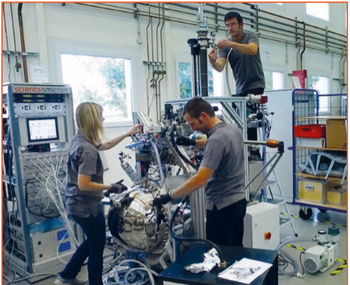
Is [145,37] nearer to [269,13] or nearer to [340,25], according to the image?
[269,13]

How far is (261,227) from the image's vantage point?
8.96 ft

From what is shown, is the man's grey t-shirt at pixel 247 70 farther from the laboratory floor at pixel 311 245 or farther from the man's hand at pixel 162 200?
the man's hand at pixel 162 200

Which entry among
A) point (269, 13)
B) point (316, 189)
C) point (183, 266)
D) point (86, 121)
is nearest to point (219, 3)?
point (269, 13)

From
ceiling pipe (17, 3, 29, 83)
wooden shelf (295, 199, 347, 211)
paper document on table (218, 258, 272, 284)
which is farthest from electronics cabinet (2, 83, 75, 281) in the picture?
wooden shelf (295, 199, 347, 211)

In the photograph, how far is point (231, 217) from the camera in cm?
214

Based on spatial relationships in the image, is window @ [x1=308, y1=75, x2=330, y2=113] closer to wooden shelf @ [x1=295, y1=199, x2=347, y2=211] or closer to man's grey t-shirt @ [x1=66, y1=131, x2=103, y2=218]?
wooden shelf @ [x1=295, y1=199, x2=347, y2=211]

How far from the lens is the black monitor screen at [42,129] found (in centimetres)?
286

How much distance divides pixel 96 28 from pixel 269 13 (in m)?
3.55

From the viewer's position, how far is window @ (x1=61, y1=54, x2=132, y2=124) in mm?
3909

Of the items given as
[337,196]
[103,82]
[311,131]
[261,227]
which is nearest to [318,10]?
[311,131]

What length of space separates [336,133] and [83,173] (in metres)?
2.66

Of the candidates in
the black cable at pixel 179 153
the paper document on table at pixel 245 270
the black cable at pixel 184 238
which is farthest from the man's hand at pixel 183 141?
the paper document on table at pixel 245 270

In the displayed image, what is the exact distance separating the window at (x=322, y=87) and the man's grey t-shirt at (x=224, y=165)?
6441 millimetres

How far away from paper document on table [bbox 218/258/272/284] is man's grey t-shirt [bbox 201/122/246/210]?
51 centimetres
